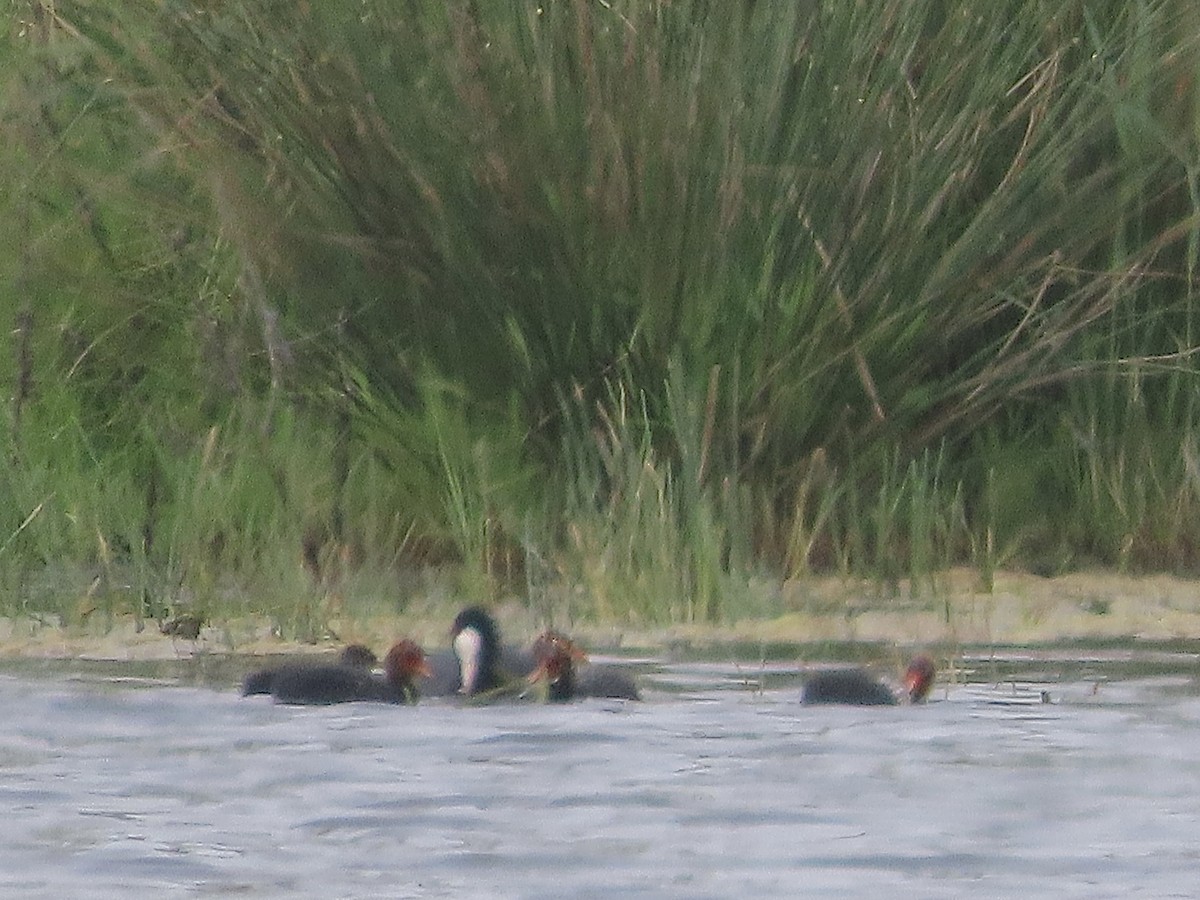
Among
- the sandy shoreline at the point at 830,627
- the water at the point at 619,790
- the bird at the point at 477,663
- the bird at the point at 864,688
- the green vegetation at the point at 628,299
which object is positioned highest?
the green vegetation at the point at 628,299

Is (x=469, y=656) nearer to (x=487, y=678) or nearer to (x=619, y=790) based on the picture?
(x=487, y=678)


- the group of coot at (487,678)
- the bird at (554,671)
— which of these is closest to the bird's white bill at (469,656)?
the group of coot at (487,678)

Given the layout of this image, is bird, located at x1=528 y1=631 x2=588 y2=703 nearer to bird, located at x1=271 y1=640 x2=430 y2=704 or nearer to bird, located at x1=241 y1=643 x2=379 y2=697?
bird, located at x1=271 y1=640 x2=430 y2=704

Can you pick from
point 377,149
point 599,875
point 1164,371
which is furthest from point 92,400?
point 599,875

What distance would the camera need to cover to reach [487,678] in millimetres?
7223

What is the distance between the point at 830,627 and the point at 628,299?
1.16 m

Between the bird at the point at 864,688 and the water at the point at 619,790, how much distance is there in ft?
0.16

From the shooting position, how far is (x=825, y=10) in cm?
851

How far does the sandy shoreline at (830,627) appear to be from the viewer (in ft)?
25.9

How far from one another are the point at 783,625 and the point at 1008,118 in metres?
1.53

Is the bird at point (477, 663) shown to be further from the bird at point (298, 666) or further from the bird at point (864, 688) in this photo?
the bird at point (864, 688)

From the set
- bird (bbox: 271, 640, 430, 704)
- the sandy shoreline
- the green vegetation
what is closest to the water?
bird (bbox: 271, 640, 430, 704)

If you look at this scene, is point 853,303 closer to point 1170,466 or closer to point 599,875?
point 1170,466

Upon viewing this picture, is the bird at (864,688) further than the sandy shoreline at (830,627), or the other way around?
the sandy shoreline at (830,627)
